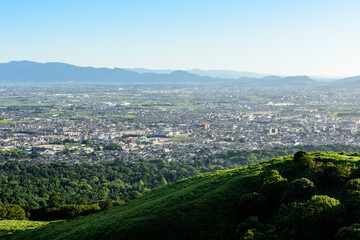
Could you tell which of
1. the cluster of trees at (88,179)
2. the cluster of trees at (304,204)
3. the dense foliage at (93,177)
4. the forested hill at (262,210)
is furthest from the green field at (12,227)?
the cluster of trees at (304,204)

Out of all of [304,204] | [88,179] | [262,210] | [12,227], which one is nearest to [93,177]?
[88,179]

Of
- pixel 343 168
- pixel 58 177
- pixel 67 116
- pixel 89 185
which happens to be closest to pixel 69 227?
pixel 343 168

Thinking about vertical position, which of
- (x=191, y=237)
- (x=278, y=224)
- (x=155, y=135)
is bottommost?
(x=155, y=135)

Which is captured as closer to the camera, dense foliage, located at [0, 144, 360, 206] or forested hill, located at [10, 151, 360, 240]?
forested hill, located at [10, 151, 360, 240]

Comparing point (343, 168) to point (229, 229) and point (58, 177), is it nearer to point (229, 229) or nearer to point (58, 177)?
point (229, 229)

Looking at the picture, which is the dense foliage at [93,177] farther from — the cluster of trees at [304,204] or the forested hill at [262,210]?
the cluster of trees at [304,204]

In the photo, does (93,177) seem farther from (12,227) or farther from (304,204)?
(304,204)

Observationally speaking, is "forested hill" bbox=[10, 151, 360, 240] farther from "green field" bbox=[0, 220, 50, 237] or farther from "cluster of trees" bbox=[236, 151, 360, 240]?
"green field" bbox=[0, 220, 50, 237]

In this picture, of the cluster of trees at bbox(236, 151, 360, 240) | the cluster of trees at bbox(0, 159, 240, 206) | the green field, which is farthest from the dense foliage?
the cluster of trees at bbox(236, 151, 360, 240)

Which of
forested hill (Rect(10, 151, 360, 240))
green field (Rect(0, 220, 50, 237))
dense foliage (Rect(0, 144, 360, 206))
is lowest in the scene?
dense foliage (Rect(0, 144, 360, 206))
